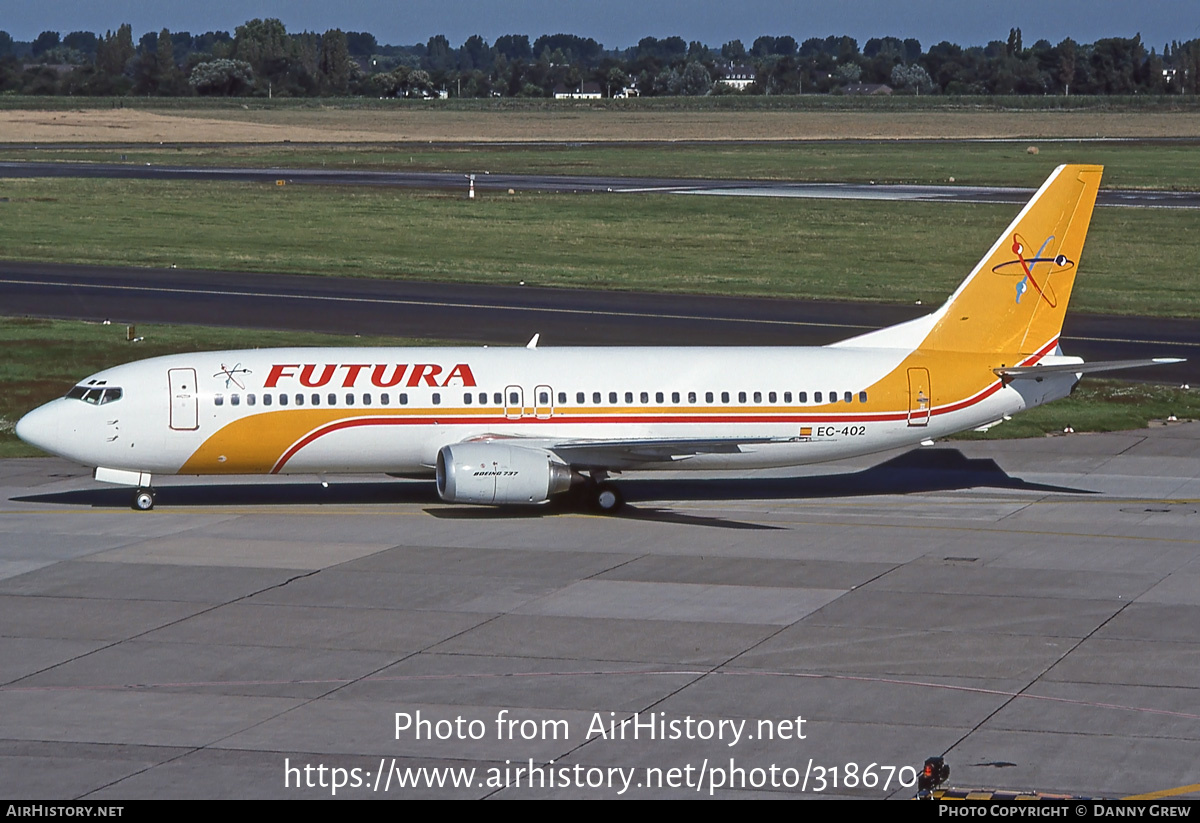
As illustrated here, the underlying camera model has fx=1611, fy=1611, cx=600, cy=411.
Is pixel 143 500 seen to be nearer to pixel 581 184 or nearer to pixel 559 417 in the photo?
pixel 559 417

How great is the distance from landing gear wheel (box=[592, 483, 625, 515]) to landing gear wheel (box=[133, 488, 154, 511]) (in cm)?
1044

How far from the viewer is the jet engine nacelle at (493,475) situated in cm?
3544

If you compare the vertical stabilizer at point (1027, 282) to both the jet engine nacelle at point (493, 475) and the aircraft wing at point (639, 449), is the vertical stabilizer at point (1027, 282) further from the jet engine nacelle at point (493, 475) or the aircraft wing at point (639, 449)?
the jet engine nacelle at point (493, 475)

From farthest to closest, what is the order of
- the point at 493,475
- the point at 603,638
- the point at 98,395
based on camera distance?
the point at 98,395 < the point at 493,475 < the point at 603,638

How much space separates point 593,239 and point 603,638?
218ft

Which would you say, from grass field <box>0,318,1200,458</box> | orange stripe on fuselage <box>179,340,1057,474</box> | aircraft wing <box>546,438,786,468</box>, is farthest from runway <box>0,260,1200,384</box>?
aircraft wing <box>546,438,786,468</box>

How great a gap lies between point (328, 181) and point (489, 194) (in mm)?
17297

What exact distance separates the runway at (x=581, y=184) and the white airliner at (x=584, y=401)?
7147 cm

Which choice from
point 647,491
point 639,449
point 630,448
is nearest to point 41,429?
point 630,448

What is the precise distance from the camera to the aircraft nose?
3659cm

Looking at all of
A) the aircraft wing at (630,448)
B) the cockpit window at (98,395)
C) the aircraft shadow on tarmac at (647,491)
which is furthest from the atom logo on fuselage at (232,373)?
the aircraft wing at (630,448)

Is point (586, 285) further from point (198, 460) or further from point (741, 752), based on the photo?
point (741, 752)

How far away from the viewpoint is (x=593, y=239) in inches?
3642

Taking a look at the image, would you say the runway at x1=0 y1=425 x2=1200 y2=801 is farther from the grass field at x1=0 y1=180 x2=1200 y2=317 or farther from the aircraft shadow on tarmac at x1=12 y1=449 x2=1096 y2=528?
the grass field at x1=0 y1=180 x2=1200 y2=317
